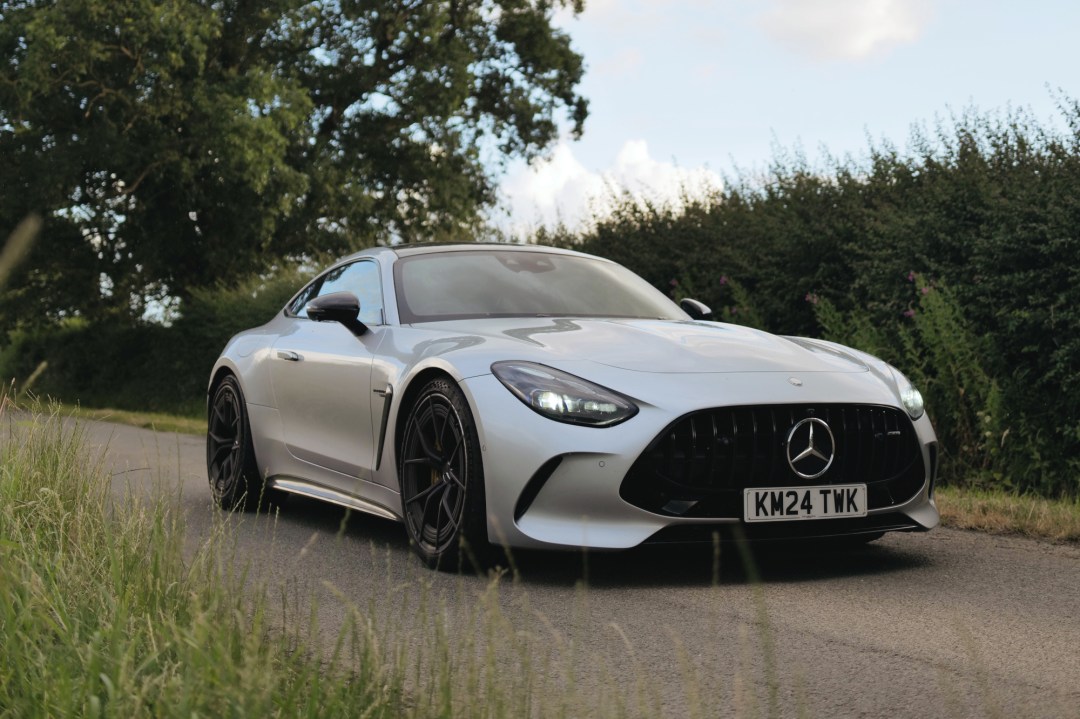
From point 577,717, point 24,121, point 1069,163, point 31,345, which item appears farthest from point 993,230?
point 31,345

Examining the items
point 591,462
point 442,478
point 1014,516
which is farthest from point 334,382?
point 1014,516

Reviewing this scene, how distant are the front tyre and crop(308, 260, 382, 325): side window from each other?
1028mm

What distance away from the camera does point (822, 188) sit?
12.2 metres

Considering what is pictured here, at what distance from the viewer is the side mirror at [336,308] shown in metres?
6.51

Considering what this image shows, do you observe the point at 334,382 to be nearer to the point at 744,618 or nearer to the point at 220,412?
the point at 220,412

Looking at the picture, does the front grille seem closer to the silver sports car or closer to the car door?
the silver sports car

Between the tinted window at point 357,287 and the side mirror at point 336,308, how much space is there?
8.8 inches

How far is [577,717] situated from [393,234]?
26266mm

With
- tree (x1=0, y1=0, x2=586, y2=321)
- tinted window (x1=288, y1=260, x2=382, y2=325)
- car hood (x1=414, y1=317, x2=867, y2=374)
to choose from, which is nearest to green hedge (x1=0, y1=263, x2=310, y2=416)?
Answer: tree (x1=0, y1=0, x2=586, y2=321)

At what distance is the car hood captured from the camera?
18.2 ft

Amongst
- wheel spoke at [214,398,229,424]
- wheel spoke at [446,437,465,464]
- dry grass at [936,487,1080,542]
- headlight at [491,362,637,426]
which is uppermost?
headlight at [491,362,637,426]

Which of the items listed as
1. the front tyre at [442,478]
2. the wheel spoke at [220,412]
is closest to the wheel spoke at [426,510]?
the front tyre at [442,478]

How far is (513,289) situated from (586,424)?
179cm

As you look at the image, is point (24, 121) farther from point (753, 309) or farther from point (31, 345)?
point (753, 309)
